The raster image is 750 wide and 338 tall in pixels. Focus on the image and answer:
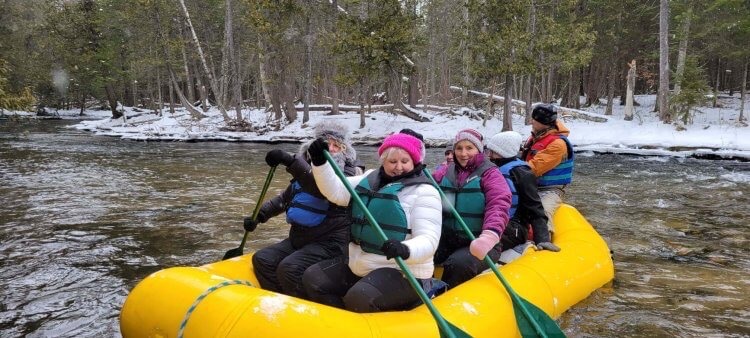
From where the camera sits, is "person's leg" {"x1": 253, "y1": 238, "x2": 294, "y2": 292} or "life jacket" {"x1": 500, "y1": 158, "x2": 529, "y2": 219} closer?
"person's leg" {"x1": 253, "y1": 238, "x2": 294, "y2": 292}

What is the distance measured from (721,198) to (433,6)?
76.7ft

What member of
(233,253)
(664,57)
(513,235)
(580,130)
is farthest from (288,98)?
(513,235)

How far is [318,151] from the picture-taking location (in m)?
3.21

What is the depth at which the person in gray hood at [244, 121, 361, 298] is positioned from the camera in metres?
3.62

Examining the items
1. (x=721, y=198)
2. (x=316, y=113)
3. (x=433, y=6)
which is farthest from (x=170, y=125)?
(x=721, y=198)

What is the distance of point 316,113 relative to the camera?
2731 centimetres

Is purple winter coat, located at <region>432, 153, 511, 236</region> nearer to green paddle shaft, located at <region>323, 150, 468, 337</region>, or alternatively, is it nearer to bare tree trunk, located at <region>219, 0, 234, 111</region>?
green paddle shaft, located at <region>323, 150, 468, 337</region>

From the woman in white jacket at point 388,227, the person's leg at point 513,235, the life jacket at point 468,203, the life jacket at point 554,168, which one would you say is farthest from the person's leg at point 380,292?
the life jacket at point 554,168

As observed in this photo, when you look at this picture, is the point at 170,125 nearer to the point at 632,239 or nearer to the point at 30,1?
the point at 30,1

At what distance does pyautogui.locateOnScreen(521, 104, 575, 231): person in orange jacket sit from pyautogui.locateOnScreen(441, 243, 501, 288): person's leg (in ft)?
5.12

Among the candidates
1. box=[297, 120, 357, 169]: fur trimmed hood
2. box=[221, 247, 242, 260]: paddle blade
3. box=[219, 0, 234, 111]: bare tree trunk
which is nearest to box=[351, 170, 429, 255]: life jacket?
box=[297, 120, 357, 169]: fur trimmed hood

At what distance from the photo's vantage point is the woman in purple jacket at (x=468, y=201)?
3.85 metres

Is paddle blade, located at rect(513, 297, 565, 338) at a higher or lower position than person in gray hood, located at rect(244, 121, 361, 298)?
lower

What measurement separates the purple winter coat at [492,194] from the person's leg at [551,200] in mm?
1575
